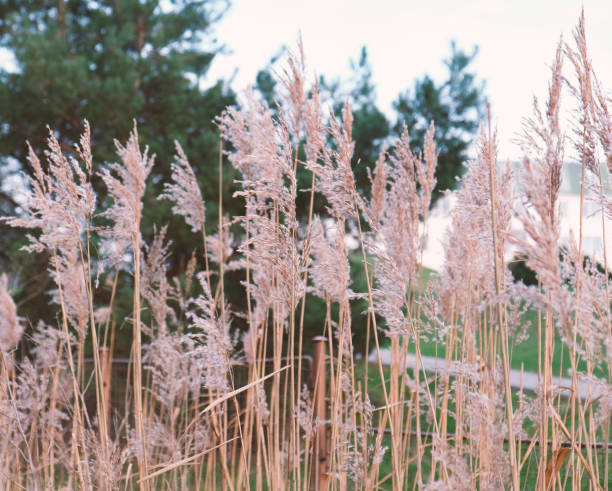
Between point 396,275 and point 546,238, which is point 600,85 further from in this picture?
point 396,275

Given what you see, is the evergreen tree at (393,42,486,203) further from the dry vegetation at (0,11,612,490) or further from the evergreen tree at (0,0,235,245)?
the dry vegetation at (0,11,612,490)

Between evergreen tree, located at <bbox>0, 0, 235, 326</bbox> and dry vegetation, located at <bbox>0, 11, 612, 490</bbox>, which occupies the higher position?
evergreen tree, located at <bbox>0, 0, 235, 326</bbox>

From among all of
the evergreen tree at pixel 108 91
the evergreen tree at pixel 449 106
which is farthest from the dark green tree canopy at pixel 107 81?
the evergreen tree at pixel 449 106

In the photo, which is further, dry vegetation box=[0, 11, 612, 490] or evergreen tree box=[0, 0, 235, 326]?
evergreen tree box=[0, 0, 235, 326]

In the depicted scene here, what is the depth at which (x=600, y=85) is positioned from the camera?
1.29 meters

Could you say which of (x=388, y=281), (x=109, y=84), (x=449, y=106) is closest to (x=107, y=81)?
(x=109, y=84)

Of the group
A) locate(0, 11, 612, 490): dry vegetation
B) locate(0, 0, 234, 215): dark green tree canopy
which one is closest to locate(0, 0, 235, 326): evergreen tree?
locate(0, 0, 234, 215): dark green tree canopy

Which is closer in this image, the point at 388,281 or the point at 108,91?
the point at 388,281

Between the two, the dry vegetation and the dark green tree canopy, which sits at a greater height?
the dark green tree canopy

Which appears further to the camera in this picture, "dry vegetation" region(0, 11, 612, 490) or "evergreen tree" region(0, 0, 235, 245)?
"evergreen tree" region(0, 0, 235, 245)

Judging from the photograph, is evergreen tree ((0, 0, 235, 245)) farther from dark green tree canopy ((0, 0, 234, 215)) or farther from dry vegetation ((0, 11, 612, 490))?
dry vegetation ((0, 11, 612, 490))

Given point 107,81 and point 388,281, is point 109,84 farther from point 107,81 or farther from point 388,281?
point 388,281

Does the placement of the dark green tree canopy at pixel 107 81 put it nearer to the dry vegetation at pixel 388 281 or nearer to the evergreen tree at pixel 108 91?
the evergreen tree at pixel 108 91

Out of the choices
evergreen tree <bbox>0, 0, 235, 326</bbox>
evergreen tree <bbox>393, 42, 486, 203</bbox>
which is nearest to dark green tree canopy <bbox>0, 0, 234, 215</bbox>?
evergreen tree <bbox>0, 0, 235, 326</bbox>
